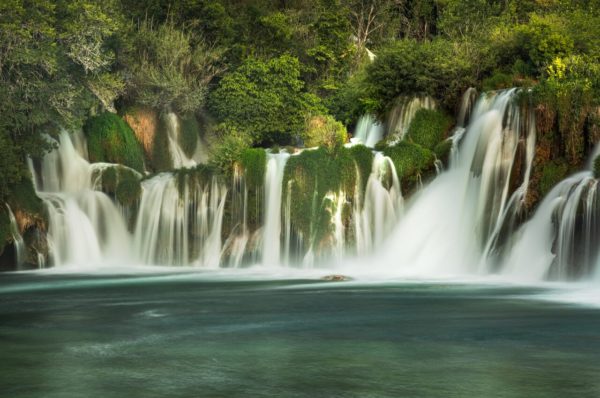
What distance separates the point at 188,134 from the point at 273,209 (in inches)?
394

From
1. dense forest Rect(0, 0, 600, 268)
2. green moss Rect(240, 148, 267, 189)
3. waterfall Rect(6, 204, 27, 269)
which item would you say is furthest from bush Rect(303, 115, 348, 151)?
waterfall Rect(6, 204, 27, 269)

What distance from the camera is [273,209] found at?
3262 centimetres

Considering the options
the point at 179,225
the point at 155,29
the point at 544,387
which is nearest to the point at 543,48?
the point at 179,225

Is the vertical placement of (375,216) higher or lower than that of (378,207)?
lower

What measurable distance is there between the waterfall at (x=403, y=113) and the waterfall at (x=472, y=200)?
13.7ft

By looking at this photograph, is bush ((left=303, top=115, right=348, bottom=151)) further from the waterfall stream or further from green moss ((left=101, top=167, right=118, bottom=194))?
green moss ((left=101, top=167, right=118, bottom=194))

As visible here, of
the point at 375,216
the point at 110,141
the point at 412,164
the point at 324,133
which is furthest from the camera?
the point at 110,141

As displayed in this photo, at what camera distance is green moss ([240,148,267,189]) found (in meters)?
33.0

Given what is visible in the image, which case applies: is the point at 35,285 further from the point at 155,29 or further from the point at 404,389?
the point at 155,29

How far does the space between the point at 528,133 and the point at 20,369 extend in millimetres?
19224

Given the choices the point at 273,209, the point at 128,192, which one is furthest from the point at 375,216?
the point at 128,192

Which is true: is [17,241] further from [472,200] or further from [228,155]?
[472,200]

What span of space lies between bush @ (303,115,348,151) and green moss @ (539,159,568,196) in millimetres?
8397

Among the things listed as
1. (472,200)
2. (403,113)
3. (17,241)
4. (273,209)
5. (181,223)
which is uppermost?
(403,113)
